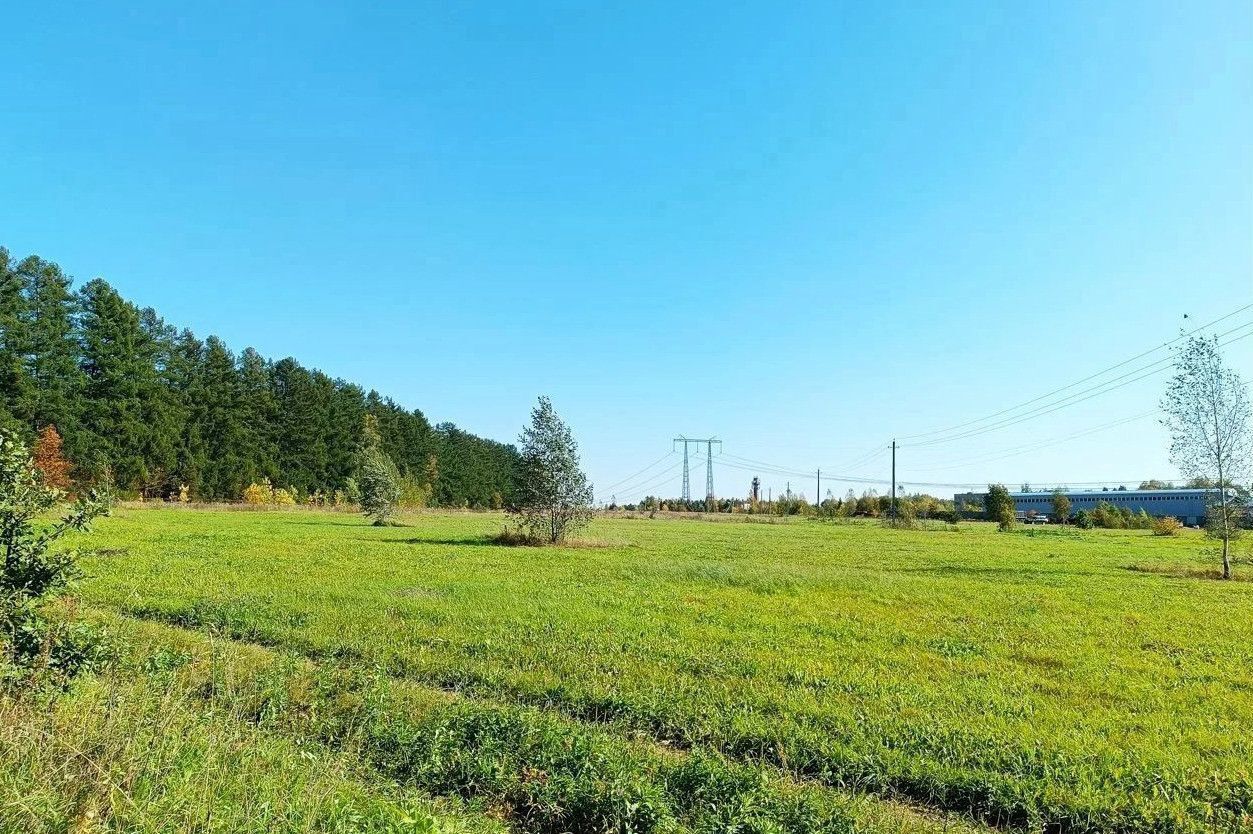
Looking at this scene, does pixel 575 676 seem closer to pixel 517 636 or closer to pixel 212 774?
pixel 517 636

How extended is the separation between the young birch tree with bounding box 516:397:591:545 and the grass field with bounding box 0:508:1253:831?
1498cm

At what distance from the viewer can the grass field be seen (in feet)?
14.6

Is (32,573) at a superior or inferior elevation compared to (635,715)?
superior

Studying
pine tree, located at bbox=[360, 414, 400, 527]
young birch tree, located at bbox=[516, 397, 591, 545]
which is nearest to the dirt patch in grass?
young birch tree, located at bbox=[516, 397, 591, 545]

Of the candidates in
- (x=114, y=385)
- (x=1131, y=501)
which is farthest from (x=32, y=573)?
(x=1131, y=501)

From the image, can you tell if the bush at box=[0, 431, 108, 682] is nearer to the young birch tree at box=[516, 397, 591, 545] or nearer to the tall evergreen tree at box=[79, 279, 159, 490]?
the young birch tree at box=[516, 397, 591, 545]

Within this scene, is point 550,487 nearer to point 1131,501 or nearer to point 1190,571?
point 1190,571

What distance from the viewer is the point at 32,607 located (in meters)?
5.23

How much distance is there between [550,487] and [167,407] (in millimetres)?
53460

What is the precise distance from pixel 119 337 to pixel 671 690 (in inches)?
2707

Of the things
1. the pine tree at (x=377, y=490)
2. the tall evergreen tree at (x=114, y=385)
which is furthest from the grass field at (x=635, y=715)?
the tall evergreen tree at (x=114, y=385)

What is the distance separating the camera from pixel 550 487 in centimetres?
2881

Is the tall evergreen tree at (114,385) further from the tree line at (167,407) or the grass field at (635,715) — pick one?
the grass field at (635,715)

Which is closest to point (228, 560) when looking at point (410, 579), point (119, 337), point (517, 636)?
point (410, 579)
